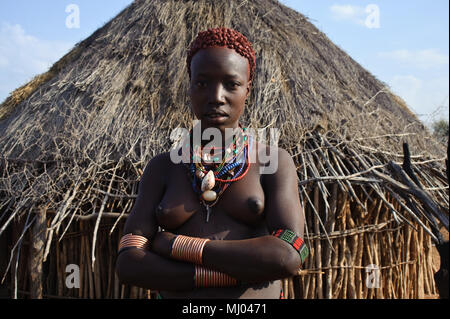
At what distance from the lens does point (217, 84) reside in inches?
67.6

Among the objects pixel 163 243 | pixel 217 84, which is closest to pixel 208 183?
pixel 163 243

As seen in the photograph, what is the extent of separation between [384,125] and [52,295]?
213 inches

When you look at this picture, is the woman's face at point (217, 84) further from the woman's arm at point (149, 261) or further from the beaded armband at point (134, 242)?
the beaded armband at point (134, 242)

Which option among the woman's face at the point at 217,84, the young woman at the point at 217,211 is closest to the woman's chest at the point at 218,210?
the young woman at the point at 217,211

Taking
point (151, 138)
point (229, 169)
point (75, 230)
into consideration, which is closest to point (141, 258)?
point (229, 169)

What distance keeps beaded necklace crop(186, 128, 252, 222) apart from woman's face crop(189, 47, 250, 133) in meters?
0.13

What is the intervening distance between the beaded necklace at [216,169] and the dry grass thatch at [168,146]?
10.0ft

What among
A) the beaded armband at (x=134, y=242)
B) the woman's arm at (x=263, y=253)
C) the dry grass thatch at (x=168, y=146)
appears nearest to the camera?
the woman's arm at (x=263, y=253)

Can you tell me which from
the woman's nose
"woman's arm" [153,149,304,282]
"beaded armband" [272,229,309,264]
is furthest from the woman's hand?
the woman's nose

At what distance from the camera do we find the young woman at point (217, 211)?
5.11 feet

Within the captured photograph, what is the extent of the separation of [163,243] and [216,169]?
14.4 inches

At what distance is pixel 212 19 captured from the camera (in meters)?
6.99

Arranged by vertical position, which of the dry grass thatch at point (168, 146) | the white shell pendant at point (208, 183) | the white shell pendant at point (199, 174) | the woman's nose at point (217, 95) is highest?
the dry grass thatch at point (168, 146)

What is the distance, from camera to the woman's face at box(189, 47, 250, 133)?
5.61 ft
